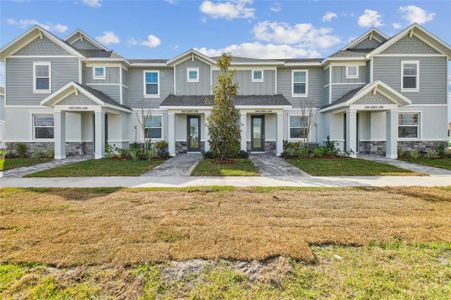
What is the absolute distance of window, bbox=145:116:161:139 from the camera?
1759 cm

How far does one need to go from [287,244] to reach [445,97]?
1953 centimetres

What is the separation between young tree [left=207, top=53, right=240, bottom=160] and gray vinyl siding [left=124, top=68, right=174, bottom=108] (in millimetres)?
6390

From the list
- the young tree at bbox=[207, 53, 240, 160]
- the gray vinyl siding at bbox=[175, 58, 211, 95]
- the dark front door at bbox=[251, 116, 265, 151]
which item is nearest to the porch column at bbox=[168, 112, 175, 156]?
the gray vinyl siding at bbox=[175, 58, 211, 95]

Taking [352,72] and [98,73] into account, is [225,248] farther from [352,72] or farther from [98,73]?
[98,73]

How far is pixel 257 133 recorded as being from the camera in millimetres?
17562

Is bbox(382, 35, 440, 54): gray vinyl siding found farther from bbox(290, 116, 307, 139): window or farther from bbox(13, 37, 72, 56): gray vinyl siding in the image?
bbox(13, 37, 72, 56): gray vinyl siding

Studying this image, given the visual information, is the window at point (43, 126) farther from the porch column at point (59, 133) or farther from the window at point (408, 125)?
the window at point (408, 125)

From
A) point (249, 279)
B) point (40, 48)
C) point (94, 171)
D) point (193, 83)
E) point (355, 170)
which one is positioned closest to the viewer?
point (249, 279)

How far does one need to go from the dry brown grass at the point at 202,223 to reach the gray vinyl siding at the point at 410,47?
13.6 meters

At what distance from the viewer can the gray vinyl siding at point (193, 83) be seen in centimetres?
1728

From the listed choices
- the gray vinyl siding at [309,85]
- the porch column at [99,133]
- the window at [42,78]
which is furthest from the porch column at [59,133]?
the gray vinyl siding at [309,85]

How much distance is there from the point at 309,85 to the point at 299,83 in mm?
722

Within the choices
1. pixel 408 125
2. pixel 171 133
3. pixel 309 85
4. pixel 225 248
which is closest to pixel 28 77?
pixel 171 133

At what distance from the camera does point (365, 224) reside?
421 centimetres
